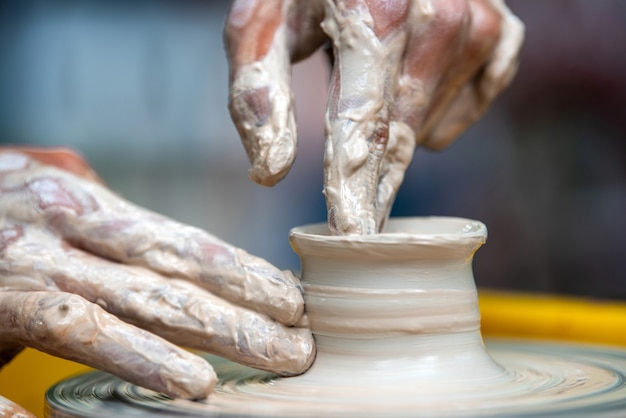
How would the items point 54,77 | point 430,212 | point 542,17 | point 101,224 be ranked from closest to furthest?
point 101,224 < point 542,17 < point 430,212 < point 54,77

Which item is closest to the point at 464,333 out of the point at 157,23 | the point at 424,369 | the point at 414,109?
the point at 424,369

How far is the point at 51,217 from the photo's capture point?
181cm

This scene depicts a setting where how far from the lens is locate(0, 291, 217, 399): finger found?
1.42 m

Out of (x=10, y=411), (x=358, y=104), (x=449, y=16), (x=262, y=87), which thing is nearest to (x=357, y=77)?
(x=358, y=104)

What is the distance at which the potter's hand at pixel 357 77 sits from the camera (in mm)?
1640

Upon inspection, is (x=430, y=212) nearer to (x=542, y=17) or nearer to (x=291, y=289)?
(x=542, y=17)

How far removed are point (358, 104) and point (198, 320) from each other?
499 millimetres

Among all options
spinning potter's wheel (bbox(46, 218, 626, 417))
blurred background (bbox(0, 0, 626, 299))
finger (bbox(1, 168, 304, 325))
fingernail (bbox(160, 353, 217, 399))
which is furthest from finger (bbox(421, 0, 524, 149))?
blurred background (bbox(0, 0, 626, 299))

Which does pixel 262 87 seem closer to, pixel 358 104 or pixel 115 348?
pixel 358 104

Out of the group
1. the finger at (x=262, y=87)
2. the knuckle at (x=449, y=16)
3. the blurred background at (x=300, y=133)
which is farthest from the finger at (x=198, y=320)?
the blurred background at (x=300, y=133)

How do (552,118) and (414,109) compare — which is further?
(552,118)

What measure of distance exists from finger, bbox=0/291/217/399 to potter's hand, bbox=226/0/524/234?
371 millimetres

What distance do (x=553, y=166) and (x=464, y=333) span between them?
3.58 meters

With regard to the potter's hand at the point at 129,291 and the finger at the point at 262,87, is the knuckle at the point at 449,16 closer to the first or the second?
the finger at the point at 262,87
